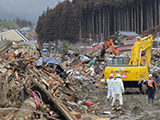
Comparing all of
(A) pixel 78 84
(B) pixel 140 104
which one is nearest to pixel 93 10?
(A) pixel 78 84

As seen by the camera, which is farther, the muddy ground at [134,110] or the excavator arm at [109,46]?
the excavator arm at [109,46]

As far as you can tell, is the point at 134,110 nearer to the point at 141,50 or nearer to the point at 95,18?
the point at 141,50

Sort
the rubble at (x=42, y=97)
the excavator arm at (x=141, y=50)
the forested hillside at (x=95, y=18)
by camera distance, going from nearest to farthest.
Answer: the rubble at (x=42, y=97) < the excavator arm at (x=141, y=50) < the forested hillside at (x=95, y=18)

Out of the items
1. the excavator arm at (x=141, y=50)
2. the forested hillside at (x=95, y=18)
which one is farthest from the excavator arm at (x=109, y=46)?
the forested hillside at (x=95, y=18)

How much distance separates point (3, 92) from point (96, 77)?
38.7 feet

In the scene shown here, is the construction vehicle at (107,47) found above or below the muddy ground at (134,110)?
above

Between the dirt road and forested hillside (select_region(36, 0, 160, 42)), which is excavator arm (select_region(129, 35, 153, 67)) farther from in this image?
forested hillside (select_region(36, 0, 160, 42))

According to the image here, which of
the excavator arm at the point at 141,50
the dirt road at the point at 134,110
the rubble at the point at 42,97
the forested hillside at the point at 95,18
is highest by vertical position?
the forested hillside at the point at 95,18

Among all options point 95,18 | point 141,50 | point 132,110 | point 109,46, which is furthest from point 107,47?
point 95,18

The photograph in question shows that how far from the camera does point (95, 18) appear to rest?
5678cm

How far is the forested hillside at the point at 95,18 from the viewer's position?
44.9 metres

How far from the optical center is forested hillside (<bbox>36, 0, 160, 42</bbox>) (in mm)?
44875

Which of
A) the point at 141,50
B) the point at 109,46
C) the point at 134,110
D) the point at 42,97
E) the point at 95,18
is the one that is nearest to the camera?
the point at 42,97

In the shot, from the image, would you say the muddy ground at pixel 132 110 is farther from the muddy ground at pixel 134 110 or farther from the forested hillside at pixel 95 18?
the forested hillside at pixel 95 18
